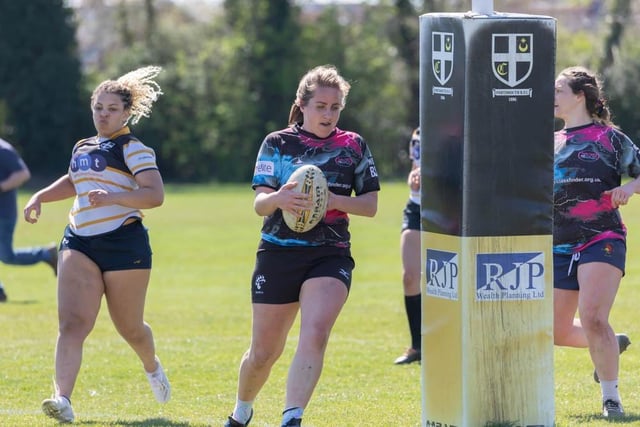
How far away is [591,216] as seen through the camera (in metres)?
7.59

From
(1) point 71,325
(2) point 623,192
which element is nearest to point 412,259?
(2) point 623,192

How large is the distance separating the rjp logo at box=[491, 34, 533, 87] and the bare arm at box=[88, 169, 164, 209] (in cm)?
227

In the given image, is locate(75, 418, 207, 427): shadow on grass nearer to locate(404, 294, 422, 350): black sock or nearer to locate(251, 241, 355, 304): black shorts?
locate(251, 241, 355, 304): black shorts

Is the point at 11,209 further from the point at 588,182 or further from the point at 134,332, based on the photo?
the point at 588,182

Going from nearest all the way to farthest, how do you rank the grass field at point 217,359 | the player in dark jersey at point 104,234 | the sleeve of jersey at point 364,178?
the sleeve of jersey at point 364,178
the player in dark jersey at point 104,234
the grass field at point 217,359

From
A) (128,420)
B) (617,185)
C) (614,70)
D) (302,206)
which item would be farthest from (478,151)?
(614,70)

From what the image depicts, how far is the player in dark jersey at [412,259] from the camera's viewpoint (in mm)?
10125

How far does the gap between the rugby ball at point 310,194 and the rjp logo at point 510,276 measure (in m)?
0.86

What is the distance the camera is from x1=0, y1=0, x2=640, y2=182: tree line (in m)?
51.7

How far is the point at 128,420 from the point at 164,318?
613 cm

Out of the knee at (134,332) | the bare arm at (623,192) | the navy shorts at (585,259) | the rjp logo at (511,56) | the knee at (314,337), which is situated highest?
the rjp logo at (511,56)

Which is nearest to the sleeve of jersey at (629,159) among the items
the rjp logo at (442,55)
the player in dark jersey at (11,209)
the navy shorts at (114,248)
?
the rjp logo at (442,55)

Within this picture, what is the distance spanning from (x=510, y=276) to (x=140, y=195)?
2.33 meters

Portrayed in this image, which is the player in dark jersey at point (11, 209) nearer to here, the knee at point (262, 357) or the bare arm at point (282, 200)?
the knee at point (262, 357)
